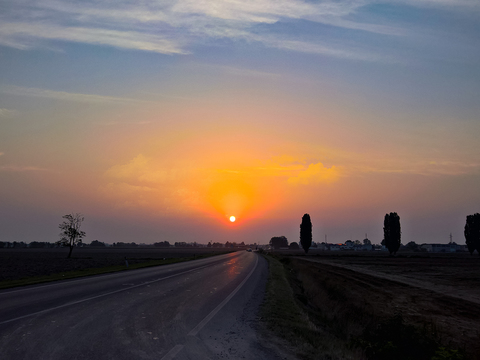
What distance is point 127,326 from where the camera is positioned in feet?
31.5

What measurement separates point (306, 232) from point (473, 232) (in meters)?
57.7

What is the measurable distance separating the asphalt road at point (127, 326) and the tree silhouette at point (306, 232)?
440 feet

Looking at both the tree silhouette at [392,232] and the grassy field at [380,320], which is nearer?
the grassy field at [380,320]

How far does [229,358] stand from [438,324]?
51.9 ft

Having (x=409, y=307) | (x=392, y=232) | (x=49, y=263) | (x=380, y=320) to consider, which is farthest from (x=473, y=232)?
(x=380, y=320)

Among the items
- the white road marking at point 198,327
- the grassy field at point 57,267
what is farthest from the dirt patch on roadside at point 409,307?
the grassy field at point 57,267

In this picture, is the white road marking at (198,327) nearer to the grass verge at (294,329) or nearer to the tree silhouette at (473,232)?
the grass verge at (294,329)

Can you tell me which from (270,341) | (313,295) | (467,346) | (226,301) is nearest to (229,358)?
(270,341)

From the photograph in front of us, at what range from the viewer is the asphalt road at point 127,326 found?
7383 mm

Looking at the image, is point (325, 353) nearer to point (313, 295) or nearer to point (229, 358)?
point (229, 358)

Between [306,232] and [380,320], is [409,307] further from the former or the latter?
[306,232]

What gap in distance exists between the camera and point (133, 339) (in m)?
8.28

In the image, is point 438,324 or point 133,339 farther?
point 438,324

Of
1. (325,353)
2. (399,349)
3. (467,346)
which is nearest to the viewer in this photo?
(325,353)
